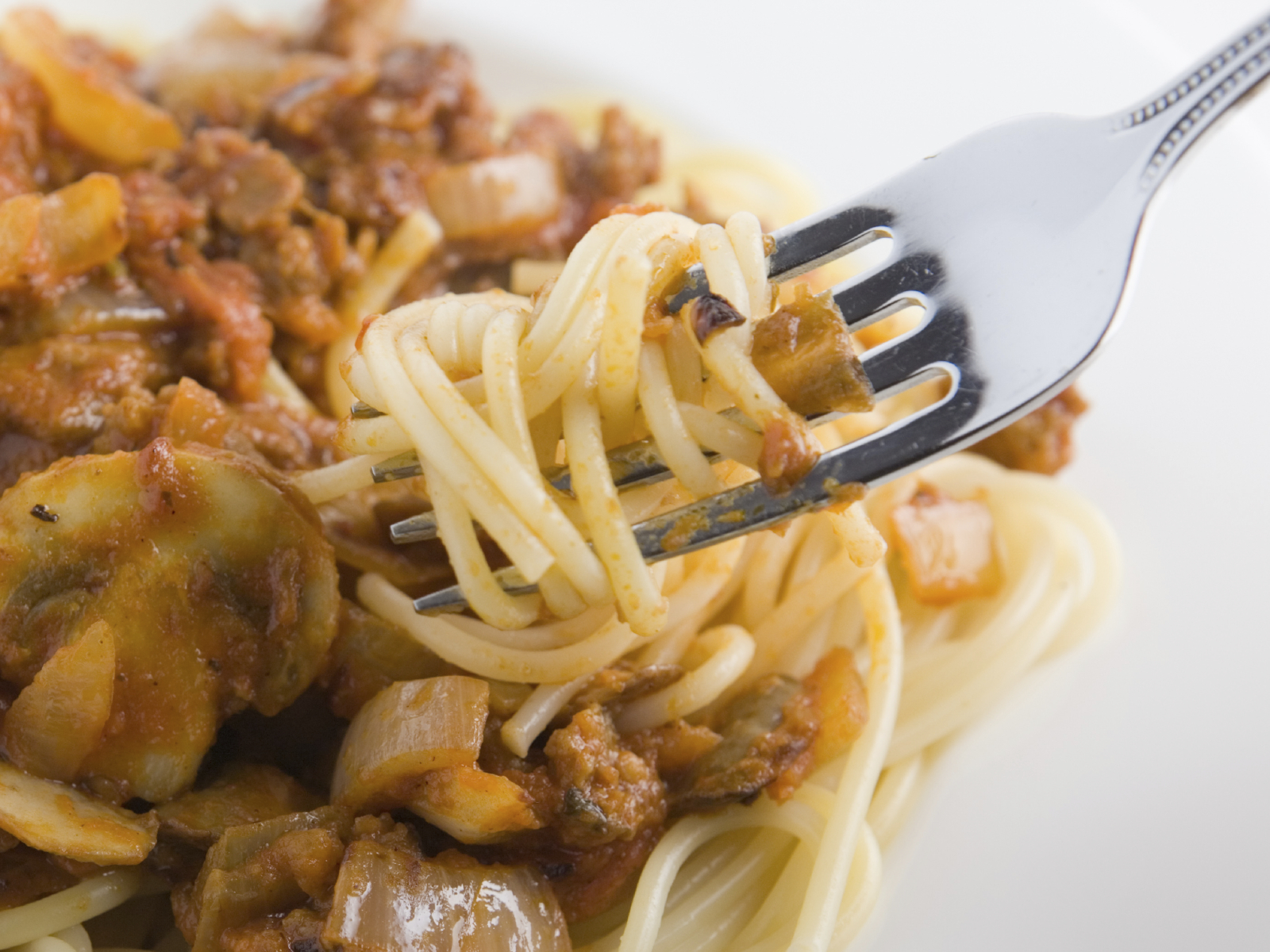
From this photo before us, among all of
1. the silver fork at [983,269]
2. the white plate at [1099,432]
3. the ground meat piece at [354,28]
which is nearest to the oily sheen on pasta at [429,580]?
the silver fork at [983,269]

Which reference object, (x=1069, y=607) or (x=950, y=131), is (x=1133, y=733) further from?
(x=950, y=131)

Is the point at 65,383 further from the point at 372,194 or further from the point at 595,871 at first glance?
the point at 595,871

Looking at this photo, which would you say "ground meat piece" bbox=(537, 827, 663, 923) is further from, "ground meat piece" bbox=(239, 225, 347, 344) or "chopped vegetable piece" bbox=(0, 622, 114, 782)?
"ground meat piece" bbox=(239, 225, 347, 344)

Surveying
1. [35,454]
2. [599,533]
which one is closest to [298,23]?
[35,454]

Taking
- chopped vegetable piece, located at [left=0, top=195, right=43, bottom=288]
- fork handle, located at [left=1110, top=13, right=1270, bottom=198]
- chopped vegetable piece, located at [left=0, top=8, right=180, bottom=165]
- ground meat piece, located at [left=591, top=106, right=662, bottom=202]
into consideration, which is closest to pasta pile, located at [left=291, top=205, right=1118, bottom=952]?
fork handle, located at [left=1110, top=13, right=1270, bottom=198]

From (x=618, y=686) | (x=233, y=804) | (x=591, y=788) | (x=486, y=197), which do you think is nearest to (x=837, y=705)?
(x=618, y=686)
